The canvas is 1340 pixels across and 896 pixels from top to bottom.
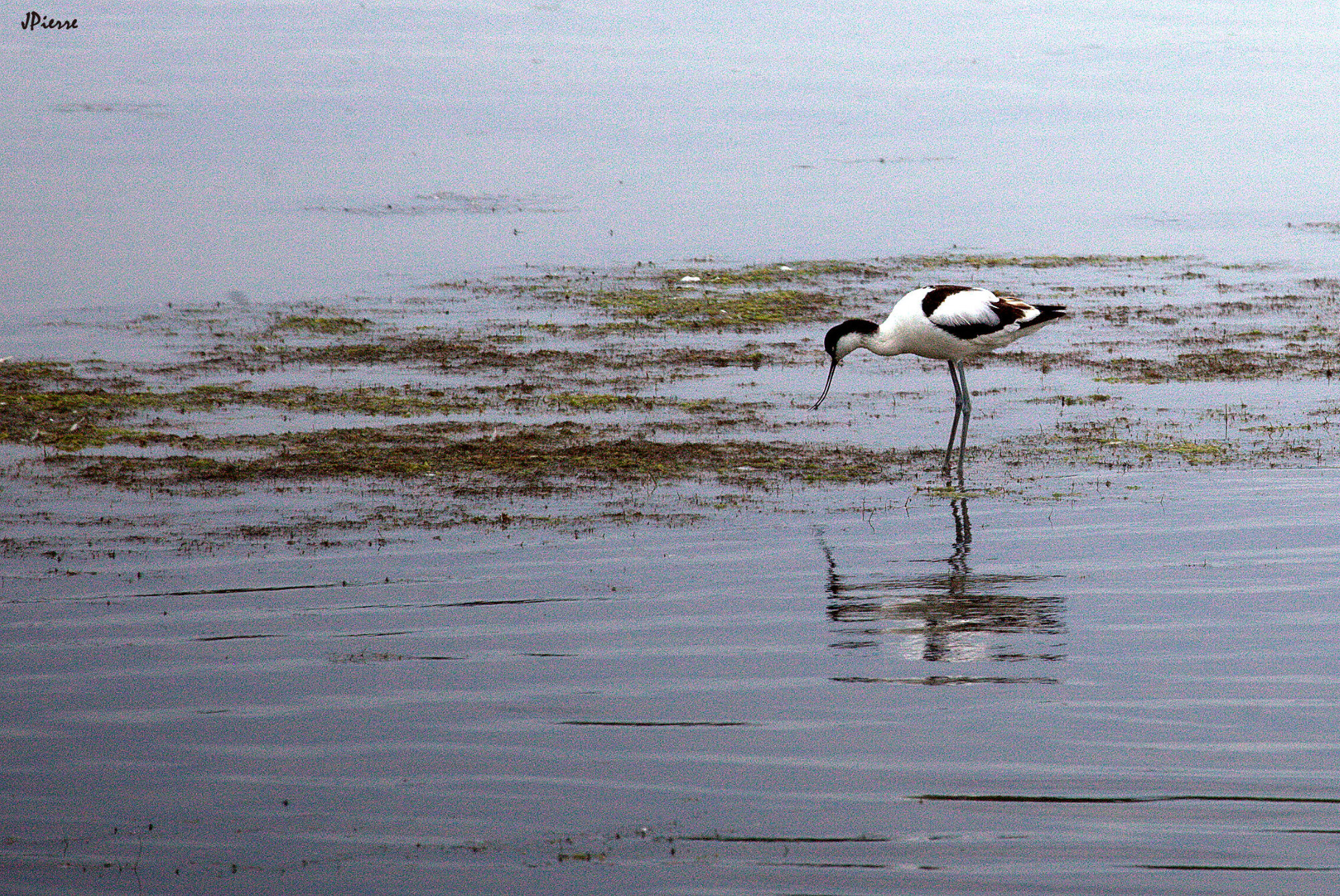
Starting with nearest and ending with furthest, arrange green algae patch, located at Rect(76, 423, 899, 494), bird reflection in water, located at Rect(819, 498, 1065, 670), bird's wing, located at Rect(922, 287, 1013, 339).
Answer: bird reflection in water, located at Rect(819, 498, 1065, 670) < green algae patch, located at Rect(76, 423, 899, 494) < bird's wing, located at Rect(922, 287, 1013, 339)

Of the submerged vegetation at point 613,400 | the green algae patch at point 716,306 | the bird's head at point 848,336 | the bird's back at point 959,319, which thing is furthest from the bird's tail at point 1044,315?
the green algae patch at point 716,306

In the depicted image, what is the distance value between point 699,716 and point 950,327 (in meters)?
7.19

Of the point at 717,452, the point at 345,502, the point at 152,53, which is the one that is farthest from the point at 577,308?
the point at 152,53

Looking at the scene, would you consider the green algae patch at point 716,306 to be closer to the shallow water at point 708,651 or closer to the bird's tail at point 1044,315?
the shallow water at point 708,651

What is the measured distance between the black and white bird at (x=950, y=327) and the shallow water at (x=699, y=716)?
3.37 meters

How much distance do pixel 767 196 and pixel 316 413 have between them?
62.4 feet

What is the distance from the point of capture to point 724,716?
7.82 m

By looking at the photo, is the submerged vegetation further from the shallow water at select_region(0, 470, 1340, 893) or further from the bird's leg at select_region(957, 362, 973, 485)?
the shallow water at select_region(0, 470, 1340, 893)

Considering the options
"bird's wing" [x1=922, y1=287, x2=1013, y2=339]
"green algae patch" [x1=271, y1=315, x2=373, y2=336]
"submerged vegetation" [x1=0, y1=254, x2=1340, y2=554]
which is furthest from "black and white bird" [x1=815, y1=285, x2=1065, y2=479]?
"green algae patch" [x1=271, y1=315, x2=373, y2=336]

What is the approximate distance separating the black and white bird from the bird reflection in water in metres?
4.04

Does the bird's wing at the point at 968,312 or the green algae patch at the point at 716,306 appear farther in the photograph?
the green algae patch at the point at 716,306

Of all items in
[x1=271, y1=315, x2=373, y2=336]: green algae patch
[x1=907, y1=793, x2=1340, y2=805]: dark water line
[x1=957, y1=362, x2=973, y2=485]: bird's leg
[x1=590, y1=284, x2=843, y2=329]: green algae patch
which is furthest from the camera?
[x1=590, y1=284, x2=843, y2=329]: green algae patch

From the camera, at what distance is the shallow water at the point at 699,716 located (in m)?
6.34

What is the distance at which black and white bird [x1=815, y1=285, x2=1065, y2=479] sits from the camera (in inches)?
566
